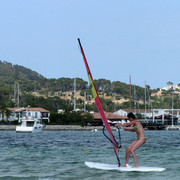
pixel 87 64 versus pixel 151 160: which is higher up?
pixel 87 64

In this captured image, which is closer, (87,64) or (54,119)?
(87,64)

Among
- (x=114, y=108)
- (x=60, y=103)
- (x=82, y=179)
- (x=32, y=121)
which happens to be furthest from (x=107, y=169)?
(x=114, y=108)

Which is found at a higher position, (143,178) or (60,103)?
(60,103)

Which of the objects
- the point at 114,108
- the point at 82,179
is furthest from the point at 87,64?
the point at 114,108

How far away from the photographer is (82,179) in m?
15.4

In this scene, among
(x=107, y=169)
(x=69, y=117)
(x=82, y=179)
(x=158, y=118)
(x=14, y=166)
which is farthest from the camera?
(x=158, y=118)

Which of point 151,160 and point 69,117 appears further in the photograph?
point 69,117

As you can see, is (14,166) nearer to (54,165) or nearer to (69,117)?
(54,165)

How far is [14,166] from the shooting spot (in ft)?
62.7

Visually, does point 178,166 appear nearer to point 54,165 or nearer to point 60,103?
point 54,165

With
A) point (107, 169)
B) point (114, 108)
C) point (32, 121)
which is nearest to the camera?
point (107, 169)

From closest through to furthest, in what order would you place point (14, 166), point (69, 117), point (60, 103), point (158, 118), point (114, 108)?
point (14, 166)
point (69, 117)
point (158, 118)
point (60, 103)
point (114, 108)

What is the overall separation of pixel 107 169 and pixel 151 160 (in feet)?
17.8

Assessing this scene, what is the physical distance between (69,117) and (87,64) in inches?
3283
